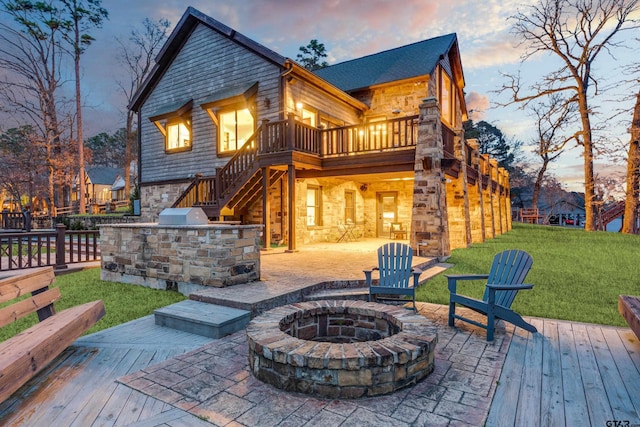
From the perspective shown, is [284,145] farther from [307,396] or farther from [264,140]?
[307,396]

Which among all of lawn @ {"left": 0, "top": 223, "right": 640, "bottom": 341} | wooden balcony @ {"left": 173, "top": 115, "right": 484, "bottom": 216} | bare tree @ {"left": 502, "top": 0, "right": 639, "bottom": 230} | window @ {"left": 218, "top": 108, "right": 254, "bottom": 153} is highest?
bare tree @ {"left": 502, "top": 0, "right": 639, "bottom": 230}

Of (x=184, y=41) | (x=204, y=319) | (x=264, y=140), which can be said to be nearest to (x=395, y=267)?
(x=204, y=319)

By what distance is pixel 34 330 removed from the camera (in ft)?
9.77

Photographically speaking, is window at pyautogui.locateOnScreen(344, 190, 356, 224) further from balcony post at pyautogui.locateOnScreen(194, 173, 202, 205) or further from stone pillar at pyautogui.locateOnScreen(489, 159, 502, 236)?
stone pillar at pyautogui.locateOnScreen(489, 159, 502, 236)

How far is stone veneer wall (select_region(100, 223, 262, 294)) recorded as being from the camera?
17.6 feet

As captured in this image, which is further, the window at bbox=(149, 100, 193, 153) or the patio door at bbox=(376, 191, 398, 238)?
the patio door at bbox=(376, 191, 398, 238)

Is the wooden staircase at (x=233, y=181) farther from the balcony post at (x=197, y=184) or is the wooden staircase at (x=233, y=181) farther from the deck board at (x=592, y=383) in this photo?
the deck board at (x=592, y=383)

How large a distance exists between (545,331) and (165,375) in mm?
4167

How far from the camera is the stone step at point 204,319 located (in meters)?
3.92

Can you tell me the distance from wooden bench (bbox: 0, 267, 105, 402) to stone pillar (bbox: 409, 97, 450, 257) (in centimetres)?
744

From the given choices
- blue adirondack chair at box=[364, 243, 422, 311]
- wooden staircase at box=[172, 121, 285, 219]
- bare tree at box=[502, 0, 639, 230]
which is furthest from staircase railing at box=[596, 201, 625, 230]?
blue adirondack chair at box=[364, 243, 422, 311]

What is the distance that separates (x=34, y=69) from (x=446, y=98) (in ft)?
87.0

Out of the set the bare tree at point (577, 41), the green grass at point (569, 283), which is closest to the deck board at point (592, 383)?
the green grass at point (569, 283)

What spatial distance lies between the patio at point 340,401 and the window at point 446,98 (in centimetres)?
1278
